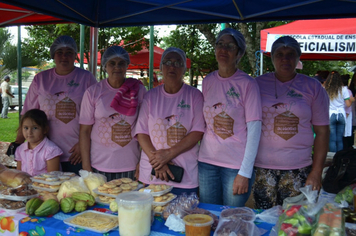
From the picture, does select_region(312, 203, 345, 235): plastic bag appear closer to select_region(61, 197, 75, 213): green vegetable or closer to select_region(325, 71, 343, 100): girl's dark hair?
select_region(61, 197, 75, 213): green vegetable

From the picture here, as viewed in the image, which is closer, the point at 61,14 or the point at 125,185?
the point at 125,185

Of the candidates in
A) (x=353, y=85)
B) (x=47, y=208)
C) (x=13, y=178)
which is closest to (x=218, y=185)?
(x=47, y=208)

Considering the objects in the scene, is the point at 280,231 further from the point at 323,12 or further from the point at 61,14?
the point at 61,14

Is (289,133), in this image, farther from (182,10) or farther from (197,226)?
(182,10)

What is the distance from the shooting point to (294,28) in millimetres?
5574

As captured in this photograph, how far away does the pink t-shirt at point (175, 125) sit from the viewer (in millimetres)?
2369

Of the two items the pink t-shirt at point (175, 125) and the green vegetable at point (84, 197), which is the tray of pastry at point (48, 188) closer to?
the green vegetable at point (84, 197)

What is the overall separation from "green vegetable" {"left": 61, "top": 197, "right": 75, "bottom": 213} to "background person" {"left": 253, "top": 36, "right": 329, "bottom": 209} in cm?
137

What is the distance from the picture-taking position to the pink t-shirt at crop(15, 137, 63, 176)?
2742 mm

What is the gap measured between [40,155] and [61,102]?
0.52 metres

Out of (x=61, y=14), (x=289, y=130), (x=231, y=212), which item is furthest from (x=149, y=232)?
(x=61, y=14)

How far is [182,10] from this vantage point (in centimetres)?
346

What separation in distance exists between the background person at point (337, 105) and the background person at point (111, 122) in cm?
512

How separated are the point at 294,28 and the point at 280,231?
496 centimetres
